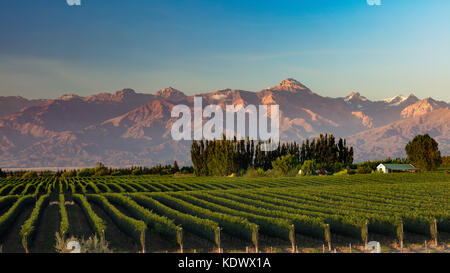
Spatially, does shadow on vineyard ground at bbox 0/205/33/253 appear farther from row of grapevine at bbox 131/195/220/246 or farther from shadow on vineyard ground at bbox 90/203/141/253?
row of grapevine at bbox 131/195/220/246

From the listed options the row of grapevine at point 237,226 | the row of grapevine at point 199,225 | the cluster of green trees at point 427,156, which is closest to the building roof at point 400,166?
the cluster of green trees at point 427,156

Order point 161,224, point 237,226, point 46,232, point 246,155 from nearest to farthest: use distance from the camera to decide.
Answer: point 237,226, point 161,224, point 46,232, point 246,155

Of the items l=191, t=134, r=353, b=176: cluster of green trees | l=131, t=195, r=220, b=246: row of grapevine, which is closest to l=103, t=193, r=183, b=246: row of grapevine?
l=131, t=195, r=220, b=246: row of grapevine

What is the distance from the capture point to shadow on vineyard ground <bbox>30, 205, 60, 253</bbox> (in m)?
28.6

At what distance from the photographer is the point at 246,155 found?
137 meters

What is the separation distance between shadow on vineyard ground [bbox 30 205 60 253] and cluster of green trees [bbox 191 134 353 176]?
3219 inches

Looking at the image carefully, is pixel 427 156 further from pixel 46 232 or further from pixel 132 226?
pixel 46 232

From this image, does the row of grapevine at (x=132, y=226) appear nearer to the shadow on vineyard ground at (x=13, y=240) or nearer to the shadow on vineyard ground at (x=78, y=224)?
the shadow on vineyard ground at (x=78, y=224)

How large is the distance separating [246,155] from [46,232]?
104374 mm

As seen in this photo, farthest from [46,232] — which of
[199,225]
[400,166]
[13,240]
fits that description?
[400,166]
